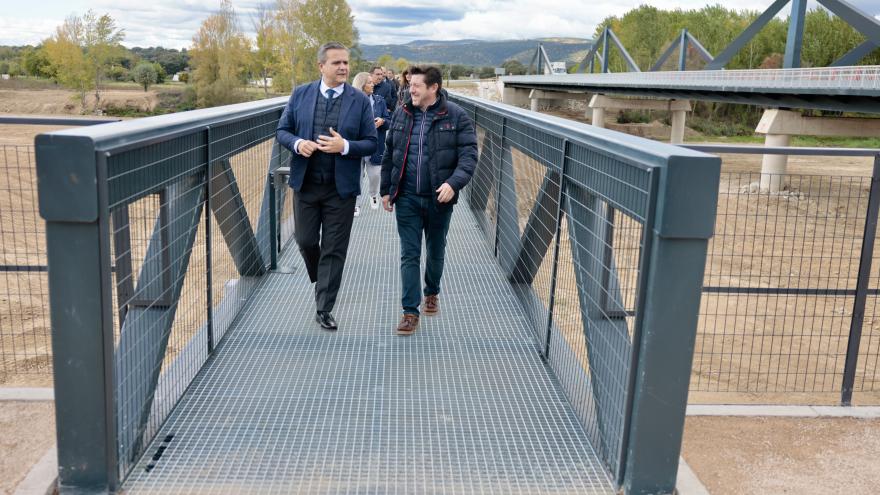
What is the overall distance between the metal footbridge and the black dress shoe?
0.27ft

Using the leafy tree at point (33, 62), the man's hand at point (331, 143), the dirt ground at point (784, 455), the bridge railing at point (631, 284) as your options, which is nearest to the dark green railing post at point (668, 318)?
the bridge railing at point (631, 284)

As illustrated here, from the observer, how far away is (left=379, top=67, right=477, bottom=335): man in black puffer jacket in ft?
17.2

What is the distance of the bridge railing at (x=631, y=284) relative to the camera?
3.01 meters

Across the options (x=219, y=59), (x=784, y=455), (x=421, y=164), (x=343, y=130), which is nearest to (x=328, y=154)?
(x=343, y=130)

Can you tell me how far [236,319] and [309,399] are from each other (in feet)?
4.85

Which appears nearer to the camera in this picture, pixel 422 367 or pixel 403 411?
pixel 403 411

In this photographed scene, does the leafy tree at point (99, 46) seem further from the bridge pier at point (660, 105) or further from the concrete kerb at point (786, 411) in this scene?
the concrete kerb at point (786, 411)

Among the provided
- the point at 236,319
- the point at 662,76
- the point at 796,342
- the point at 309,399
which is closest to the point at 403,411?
the point at 309,399

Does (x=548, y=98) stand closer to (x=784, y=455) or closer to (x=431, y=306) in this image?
(x=431, y=306)

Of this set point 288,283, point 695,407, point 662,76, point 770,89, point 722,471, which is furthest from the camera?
point 662,76

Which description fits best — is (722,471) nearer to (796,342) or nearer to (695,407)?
(695,407)

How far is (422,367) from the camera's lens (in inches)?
188

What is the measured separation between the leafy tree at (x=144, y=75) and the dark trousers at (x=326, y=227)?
83804 mm

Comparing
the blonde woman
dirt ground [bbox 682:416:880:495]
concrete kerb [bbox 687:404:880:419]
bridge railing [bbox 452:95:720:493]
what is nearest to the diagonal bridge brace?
bridge railing [bbox 452:95:720:493]
